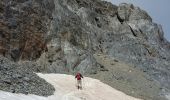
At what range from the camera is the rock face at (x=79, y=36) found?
151 feet

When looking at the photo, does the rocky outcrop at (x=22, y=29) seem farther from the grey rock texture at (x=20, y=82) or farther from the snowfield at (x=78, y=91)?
the grey rock texture at (x=20, y=82)

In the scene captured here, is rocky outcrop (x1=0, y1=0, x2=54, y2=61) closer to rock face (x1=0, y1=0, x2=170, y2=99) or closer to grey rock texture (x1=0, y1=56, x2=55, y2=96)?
rock face (x1=0, y1=0, x2=170, y2=99)

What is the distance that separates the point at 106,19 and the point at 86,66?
79.5 ft

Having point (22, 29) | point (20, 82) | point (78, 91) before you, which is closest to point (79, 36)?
point (22, 29)

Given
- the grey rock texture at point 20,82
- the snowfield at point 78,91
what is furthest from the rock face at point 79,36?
the grey rock texture at point 20,82

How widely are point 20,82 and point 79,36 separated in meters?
26.1

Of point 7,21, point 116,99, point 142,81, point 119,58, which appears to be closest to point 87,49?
point 119,58

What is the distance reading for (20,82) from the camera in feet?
97.3

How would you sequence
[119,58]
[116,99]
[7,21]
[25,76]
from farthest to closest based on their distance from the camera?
[119,58] → [7,21] → [116,99] → [25,76]

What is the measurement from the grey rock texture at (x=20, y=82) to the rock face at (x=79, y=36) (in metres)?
9.15

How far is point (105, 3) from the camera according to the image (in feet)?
244

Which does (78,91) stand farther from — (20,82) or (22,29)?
(22,29)

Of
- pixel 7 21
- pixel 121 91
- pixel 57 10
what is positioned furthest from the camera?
pixel 57 10

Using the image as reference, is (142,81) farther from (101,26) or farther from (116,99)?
(101,26)
